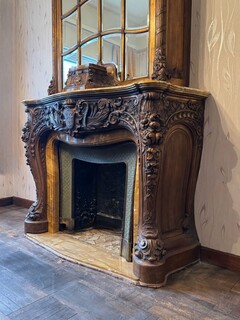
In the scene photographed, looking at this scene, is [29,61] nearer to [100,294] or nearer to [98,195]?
[98,195]

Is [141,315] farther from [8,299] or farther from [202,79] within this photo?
[202,79]

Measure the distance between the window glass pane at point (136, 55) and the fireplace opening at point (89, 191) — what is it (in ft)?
2.03

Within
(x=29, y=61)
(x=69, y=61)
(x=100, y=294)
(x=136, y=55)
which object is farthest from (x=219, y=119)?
(x=29, y=61)

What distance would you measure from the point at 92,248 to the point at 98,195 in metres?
0.59

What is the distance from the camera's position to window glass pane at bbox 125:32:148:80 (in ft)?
5.93

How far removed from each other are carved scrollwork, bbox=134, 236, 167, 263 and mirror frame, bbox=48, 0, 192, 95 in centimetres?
95

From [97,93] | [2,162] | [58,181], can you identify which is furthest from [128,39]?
[2,162]

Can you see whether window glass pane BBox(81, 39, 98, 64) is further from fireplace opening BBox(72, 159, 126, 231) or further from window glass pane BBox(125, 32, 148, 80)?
fireplace opening BBox(72, 159, 126, 231)

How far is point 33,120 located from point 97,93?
802 mm

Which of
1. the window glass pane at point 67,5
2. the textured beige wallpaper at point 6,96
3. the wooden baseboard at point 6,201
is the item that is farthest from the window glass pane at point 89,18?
the wooden baseboard at point 6,201

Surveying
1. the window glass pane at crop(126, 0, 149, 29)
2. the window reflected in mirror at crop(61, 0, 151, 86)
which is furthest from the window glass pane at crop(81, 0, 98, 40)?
the window glass pane at crop(126, 0, 149, 29)

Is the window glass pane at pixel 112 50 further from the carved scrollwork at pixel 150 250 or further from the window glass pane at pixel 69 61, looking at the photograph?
the carved scrollwork at pixel 150 250

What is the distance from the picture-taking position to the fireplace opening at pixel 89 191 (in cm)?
232

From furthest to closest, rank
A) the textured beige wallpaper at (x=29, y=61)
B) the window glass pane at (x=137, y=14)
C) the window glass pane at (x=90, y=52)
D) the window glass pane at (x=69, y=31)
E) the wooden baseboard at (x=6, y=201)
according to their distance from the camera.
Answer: the wooden baseboard at (x=6, y=201) < the textured beige wallpaper at (x=29, y=61) < the window glass pane at (x=69, y=31) < the window glass pane at (x=90, y=52) < the window glass pane at (x=137, y=14)
